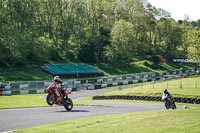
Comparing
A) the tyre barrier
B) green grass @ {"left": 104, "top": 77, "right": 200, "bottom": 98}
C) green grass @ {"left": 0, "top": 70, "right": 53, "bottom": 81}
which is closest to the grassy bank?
green grass @ {"left": 0, "top": 70, "right": 53, "bottom": 81}

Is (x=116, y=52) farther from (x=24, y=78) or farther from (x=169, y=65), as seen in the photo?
(x=24, y=78)

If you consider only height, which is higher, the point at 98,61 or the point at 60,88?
the point at 98,61

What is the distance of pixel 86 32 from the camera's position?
323 ft

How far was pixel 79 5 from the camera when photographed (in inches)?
3844

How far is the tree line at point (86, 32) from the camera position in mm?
78750

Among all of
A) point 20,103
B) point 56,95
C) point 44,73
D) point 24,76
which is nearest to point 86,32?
point 44,73

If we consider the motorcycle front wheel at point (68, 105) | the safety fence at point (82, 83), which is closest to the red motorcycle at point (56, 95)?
the motorcycle front wheel at point (68, 105)

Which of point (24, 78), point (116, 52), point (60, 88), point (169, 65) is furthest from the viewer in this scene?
point (169, 65)

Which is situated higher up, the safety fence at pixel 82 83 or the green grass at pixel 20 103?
the safety fence at pixel 82 83

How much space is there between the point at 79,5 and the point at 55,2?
586cm

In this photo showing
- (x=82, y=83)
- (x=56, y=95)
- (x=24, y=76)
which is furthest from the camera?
(x=24, y=76)

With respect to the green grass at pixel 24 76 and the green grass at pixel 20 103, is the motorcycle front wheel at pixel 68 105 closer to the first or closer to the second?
the green grass at pixel 20 103

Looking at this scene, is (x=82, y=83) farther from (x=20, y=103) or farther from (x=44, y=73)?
(x=20, y=103)

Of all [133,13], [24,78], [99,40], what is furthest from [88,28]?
[24,78]
